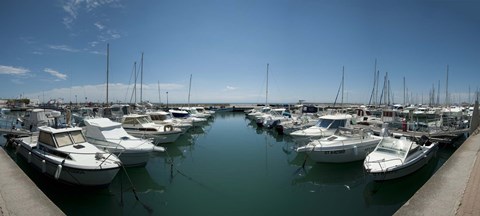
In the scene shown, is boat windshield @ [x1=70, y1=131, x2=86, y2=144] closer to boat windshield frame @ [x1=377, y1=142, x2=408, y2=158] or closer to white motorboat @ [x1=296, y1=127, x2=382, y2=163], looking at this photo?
white motorboat @ [x1=296, y1=127, x2=382, y2=163]

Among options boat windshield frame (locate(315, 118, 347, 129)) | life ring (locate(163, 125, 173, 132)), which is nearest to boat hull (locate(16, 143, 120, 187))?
life ring (locate(163, 125, 173, 132))

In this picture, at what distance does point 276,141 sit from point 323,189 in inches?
585

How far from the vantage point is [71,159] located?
37.4 ft

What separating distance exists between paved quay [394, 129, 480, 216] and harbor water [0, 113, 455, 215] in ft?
5.73

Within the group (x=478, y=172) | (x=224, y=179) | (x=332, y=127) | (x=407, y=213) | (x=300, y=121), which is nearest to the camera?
(x=407, y=213)

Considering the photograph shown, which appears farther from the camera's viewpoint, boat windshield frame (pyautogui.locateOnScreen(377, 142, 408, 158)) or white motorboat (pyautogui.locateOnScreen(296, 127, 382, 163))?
white motorboat (pyautogui.locateOnScreen(296, 127, 382, 163))

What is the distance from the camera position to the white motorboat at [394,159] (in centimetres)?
1223

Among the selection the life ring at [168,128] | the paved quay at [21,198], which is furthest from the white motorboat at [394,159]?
the life ring at [168,128]

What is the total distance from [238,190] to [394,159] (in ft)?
26.8

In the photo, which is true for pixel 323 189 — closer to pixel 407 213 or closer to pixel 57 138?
pixel 407 213

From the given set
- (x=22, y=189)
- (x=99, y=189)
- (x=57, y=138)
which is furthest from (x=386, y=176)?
(x=57, y=138)

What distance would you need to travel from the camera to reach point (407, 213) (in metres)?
7.64

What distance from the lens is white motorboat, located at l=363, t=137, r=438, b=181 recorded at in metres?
12.2

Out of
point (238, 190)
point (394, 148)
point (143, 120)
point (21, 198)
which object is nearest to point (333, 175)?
point (394, 148)
